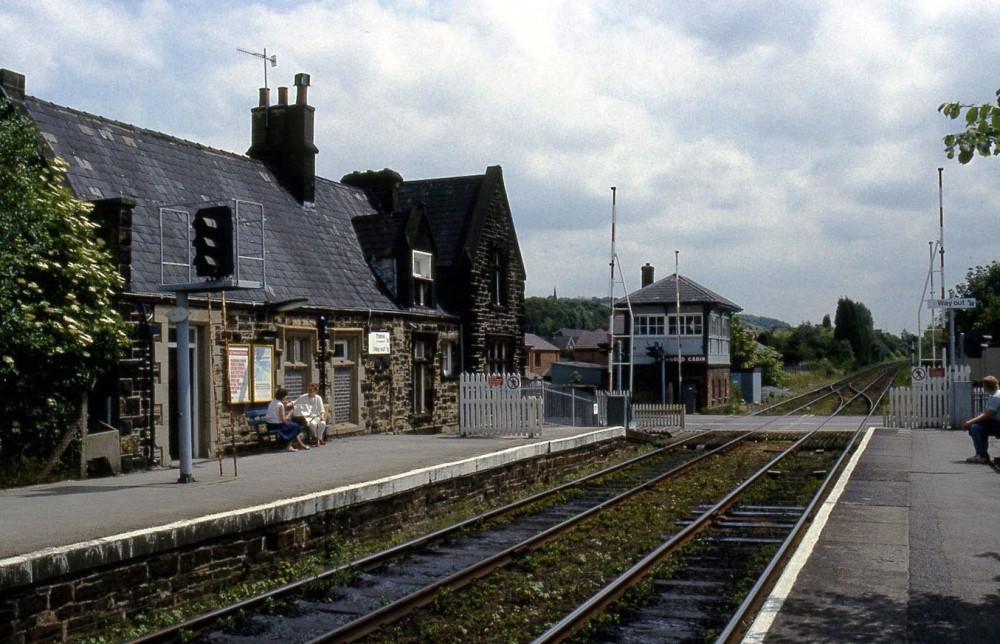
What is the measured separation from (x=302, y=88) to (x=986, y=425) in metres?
15.2

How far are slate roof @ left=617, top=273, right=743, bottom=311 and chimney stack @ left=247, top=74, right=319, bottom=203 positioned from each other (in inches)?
1351

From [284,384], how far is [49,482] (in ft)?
19.3

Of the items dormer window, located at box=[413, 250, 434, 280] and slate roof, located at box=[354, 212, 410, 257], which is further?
dormer window, located at box=[413, 250, 434, 280]

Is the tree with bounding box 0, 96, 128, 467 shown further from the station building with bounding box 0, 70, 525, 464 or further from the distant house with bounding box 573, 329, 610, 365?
the distant house with bounding box 573, 329, 610, 365

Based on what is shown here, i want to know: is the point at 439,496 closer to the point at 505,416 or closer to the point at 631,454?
the point at 505,416

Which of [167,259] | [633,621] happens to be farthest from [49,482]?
[633,621]

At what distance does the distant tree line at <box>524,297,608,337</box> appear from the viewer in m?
158

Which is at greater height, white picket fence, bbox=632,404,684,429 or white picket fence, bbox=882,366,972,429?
white picket fence, bbox=882,366,972,429

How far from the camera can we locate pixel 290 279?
19.7 metres

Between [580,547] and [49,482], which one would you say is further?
[49,482]

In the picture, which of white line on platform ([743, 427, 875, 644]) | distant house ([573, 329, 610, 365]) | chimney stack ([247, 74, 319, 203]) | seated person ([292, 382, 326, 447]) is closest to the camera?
white line on platform ([743, 427, 875, 644])

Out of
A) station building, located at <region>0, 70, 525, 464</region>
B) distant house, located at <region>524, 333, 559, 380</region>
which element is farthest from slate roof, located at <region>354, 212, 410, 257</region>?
distant house, located at <region>524, 333, 559, 380</region>

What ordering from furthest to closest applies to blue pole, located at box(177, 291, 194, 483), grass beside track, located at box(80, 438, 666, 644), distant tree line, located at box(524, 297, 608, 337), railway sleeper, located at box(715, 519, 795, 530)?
1. distant tree line, located at box(524, 297, 608, 337)
2. railway sleeper, located at box(715, 519, 795, 530)
3. blue pole, located at box(177, 291, 194, 483)
4. grass beside track, located at box(80, 438, 666, 644)

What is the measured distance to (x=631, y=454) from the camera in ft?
77.8
